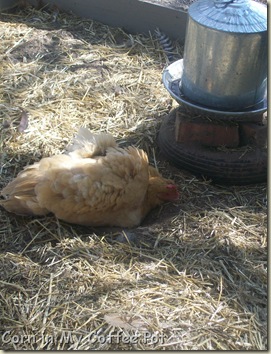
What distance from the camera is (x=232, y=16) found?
3.73m

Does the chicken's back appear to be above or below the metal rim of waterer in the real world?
below

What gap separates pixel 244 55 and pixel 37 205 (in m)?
1.71

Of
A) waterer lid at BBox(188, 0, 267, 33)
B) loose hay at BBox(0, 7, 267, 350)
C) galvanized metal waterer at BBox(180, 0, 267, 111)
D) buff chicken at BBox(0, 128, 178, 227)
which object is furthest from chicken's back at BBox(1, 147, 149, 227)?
waterer lid at BBox(188, 0, 267, 33)

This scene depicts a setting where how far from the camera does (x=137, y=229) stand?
3.71m

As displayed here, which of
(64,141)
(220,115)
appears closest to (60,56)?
(64,141)

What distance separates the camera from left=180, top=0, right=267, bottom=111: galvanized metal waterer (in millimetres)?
3709

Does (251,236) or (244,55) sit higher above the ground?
(244,55)

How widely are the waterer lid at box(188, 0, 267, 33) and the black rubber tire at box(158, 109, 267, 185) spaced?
2.93 ft

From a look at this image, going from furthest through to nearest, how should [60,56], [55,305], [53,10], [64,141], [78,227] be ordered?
[53,10], [60,56], [64,141], [78,227], [55,305]

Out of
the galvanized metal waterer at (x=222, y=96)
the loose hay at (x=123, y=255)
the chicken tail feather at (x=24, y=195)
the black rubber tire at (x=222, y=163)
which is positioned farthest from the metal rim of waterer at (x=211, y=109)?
the chicken tail feather at (x=24, y=195)

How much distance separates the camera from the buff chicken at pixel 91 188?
3.57m

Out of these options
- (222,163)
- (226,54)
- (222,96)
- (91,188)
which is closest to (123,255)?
(91,188)

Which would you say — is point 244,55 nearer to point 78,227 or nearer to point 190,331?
point 78,227

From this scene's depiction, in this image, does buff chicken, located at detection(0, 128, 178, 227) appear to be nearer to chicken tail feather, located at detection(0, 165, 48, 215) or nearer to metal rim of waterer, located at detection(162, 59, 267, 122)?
chicken tail feather, located at detection(0, 165, 48, 215)
